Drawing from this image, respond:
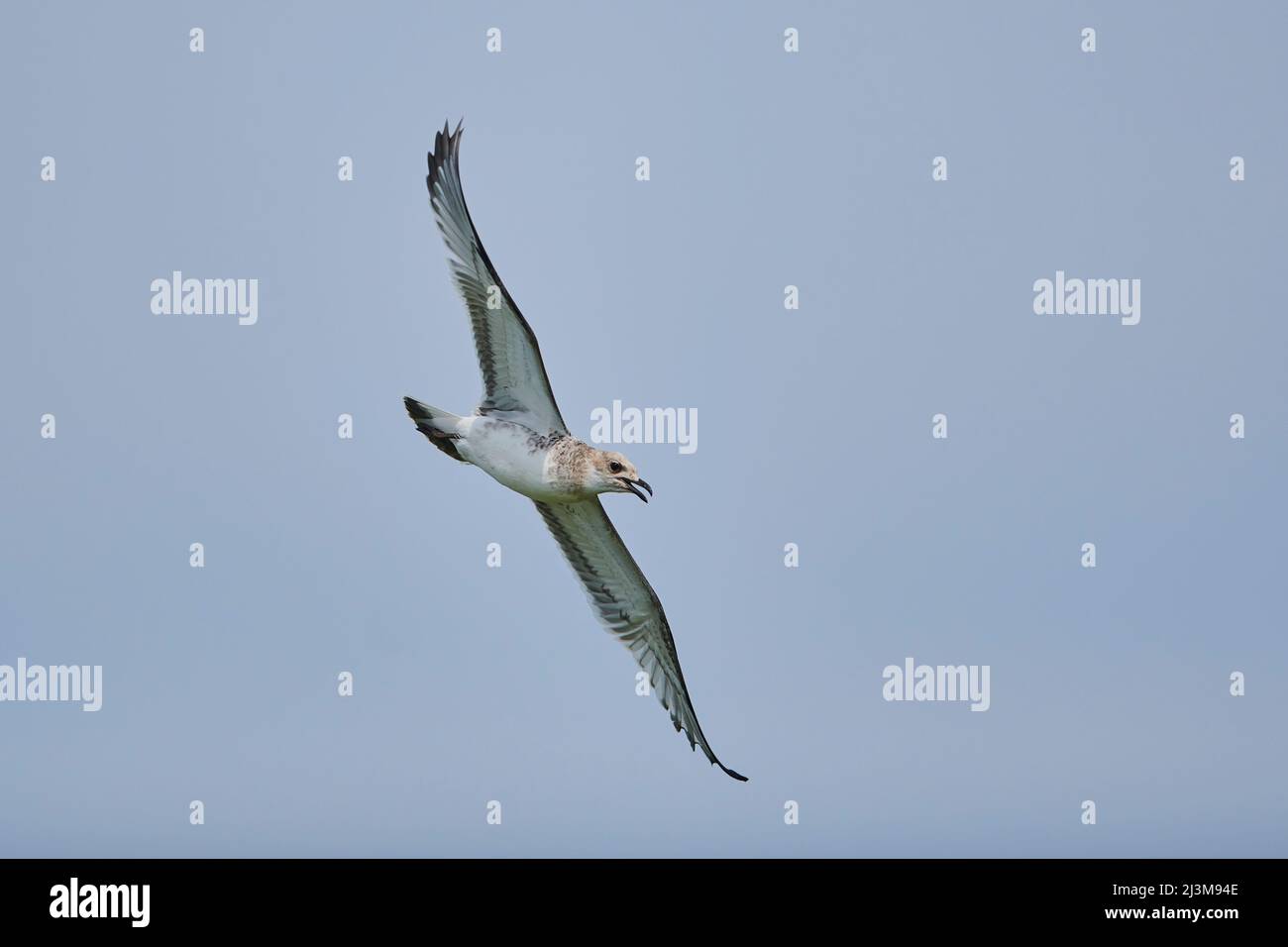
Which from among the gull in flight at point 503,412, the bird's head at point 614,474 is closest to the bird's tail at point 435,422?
the gull in flight at point 503,412

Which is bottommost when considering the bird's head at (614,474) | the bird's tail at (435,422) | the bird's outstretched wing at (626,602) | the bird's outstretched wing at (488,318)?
the bird's outstretched wing at (626,602)

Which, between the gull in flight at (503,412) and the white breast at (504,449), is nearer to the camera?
the gull in flight at (503,412)

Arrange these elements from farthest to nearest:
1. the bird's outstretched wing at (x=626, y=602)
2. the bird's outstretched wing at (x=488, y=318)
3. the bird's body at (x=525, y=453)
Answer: the bird's outstretched wing at (x=626, y=602)
the bird's body at (x=525, y=453)
the bird's outstretched wing at (x=488, y=318)

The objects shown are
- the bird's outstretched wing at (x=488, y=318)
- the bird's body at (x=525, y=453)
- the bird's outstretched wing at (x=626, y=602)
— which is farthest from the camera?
the bird's outstretched wing at (x=626, y=602)

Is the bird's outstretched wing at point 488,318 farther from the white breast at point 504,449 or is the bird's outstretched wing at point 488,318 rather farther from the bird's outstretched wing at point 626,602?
the bird's outstretched wing at point 626,602
